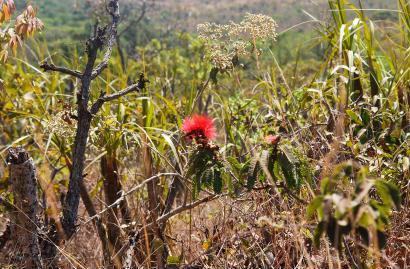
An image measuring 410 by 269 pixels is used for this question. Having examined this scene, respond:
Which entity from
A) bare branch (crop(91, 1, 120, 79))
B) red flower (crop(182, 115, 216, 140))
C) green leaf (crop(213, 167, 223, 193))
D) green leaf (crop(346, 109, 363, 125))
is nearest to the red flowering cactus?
red flower (crop(182, 115, 216, 140))

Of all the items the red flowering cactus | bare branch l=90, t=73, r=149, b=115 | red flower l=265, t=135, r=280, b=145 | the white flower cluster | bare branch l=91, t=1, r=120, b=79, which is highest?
bare branch l=91, t=1, r=120, b=79

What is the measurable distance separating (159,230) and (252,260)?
0.36 metres

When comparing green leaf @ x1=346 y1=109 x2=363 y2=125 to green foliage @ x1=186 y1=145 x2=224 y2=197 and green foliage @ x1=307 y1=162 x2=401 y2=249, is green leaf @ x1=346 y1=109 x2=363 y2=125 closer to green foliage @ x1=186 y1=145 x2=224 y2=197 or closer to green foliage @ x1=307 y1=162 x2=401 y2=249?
green foliage @ x1=186 y1=145 x2=224 y2=197

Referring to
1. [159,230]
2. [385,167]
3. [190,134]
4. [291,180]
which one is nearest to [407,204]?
[385,167]

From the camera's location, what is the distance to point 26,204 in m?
1.81

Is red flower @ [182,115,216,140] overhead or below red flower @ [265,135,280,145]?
overhead

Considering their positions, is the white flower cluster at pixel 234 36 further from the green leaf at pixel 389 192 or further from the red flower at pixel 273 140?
the green leaf at pixel 389 192

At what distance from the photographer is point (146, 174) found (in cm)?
209

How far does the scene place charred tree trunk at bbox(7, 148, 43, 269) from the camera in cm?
179

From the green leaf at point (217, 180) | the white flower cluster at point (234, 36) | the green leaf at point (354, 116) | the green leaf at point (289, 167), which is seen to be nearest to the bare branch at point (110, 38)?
the white flower cluster at point (234, 36)

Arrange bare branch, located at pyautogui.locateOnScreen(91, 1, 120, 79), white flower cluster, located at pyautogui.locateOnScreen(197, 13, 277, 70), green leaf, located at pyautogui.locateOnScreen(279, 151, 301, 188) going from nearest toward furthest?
green leaf, located at pyautogui.locateOnScreen(279, 151, 301, 188), bare branch, located at pyautogui.locateOnScreen(91, 1, 120, 79), white flower cluster, located at pyautogui.locateOnScreen(197, 13, 277, 70)

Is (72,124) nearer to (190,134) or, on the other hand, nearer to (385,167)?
(190,134)

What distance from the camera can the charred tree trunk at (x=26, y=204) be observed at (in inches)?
70.4

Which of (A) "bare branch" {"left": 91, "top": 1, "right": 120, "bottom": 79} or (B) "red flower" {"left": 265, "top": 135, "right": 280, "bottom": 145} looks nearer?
(B) "red flower" {"left": 265, "top": 135, "right": 280, "bottom": 145}
